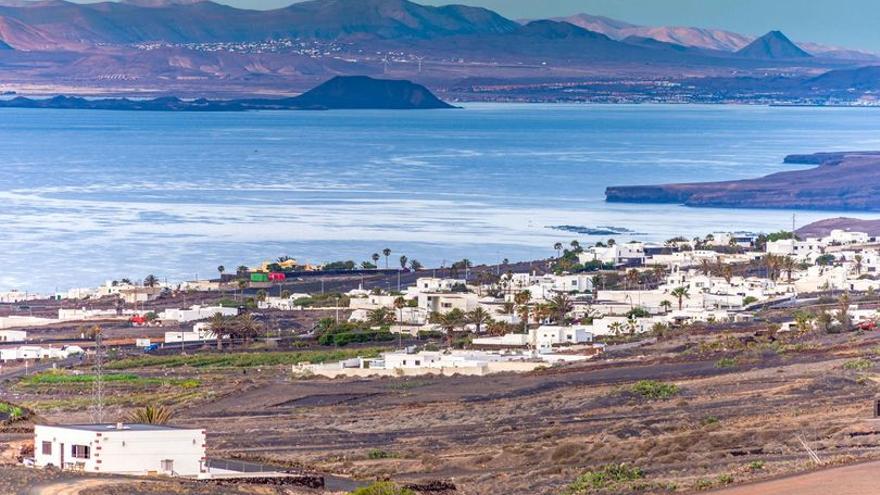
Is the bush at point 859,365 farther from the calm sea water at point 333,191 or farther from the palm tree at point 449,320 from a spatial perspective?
the calm sea water at point 333,191

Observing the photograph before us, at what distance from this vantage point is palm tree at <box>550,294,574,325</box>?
3972 cm

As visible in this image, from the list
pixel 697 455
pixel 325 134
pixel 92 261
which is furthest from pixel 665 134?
pixel 697 455

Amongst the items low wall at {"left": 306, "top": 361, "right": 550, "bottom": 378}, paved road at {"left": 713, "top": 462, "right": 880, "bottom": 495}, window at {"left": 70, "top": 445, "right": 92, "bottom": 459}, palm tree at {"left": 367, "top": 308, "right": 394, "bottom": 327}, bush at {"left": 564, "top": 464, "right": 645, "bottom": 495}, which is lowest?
low wall at {"left": 306, "top": 361, "right": 550, "bottom": 378}

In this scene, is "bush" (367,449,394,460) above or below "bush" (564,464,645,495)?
below

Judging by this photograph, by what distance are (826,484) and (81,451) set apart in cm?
580

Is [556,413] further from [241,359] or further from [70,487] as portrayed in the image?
[241,359]

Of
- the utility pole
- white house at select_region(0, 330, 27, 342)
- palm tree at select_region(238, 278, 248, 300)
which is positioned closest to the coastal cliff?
palm tree at select_region(238, 278, 248, 300)

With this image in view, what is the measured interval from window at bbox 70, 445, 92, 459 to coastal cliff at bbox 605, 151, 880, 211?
67.3 meters

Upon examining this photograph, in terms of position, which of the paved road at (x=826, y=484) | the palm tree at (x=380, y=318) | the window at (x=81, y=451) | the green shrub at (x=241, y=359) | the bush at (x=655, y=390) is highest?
the paved road at (x=826, y=484)

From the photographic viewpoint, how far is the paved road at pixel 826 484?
13.5 metres

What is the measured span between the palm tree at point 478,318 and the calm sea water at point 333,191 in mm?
15050

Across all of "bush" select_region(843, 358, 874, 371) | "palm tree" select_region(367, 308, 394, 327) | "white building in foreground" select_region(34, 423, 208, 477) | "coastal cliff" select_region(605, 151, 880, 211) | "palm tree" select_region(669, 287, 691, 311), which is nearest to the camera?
"white building in foreground" select_region(34, 423, 208, 477)

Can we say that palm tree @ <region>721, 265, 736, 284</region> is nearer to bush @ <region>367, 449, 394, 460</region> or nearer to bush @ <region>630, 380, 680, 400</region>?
bush @ <region>630, 380, 680, 400</region>

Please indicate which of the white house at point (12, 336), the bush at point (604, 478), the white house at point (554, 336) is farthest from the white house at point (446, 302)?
the bush at point (604, 478)
